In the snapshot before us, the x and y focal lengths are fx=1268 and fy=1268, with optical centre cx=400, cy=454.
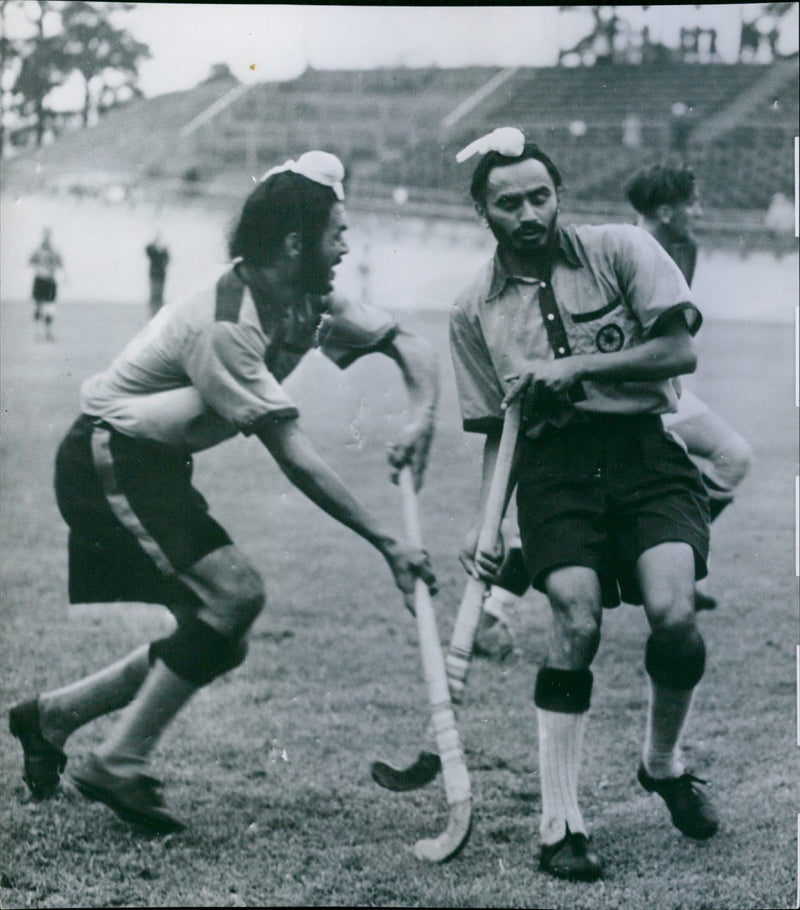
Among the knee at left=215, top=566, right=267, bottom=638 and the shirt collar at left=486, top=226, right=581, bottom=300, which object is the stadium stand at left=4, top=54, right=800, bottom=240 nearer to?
the shirt collar at left=486, top=226, right=581, bottom=300


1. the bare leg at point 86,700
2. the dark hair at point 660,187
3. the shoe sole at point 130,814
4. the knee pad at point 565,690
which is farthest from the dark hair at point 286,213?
the shoe sole at point 130,814

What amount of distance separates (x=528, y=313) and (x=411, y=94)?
0.98 metres

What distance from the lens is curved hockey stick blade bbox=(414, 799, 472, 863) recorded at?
126 inches

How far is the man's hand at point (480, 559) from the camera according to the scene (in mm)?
3277

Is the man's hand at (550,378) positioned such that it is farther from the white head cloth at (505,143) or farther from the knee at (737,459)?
the knee at (737,459)

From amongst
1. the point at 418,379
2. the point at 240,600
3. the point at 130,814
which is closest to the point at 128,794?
the point at 130,814

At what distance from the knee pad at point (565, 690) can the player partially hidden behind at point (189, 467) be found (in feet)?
1.58

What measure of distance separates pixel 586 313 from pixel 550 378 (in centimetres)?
25

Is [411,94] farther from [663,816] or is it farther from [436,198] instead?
[663,816]

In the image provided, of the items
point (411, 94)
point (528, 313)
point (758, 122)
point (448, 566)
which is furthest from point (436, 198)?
→ point (448, 566)

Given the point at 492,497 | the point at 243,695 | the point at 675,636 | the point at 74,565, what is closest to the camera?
the point at 675,636

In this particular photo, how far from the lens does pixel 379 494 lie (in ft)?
13.6

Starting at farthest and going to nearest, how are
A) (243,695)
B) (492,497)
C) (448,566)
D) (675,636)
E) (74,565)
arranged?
1. (448,566)
2. (243,695)
3. (74,565)
4. (492,497)
5. (675,636)

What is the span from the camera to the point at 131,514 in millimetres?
3555
